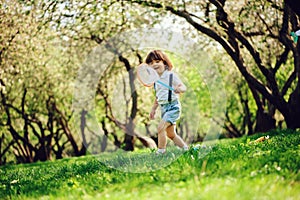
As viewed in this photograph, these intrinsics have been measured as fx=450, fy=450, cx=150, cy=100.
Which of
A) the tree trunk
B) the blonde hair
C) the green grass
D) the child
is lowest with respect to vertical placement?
the tree trunk

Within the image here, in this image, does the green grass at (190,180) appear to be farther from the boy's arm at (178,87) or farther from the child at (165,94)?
the boy's arm at (178,87)

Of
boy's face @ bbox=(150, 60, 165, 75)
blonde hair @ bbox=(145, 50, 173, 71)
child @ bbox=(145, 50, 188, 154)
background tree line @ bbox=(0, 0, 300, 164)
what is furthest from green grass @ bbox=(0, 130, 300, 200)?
background tree line @ bbox=(0, 0, 300, 164)

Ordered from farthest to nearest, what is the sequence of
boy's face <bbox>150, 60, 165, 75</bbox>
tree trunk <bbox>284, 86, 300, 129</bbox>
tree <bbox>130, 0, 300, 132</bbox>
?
tree trunk <bbox>284, 86, 300, 129</bbox> < tree <bbox>130, 0, 300, 132</bbox> < boy's face <bbox>150, 60, 165, 75</bbox>

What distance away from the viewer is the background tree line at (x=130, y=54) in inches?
519

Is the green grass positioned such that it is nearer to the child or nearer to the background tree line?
the child

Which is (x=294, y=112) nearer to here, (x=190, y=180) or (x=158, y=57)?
(x=158, y=57)

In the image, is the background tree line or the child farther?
the background tree line

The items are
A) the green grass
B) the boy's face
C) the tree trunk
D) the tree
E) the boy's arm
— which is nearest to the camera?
the green grass

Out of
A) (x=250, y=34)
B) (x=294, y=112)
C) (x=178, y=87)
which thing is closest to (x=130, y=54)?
(x=250, y=34)

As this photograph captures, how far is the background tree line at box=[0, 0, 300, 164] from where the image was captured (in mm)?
13172

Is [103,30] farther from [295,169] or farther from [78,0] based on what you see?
[295,169]

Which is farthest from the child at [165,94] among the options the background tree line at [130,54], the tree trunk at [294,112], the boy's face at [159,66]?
the tree trunk at [294,112]

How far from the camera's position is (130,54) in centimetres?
2270

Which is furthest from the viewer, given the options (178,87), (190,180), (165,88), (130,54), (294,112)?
(130,54)
